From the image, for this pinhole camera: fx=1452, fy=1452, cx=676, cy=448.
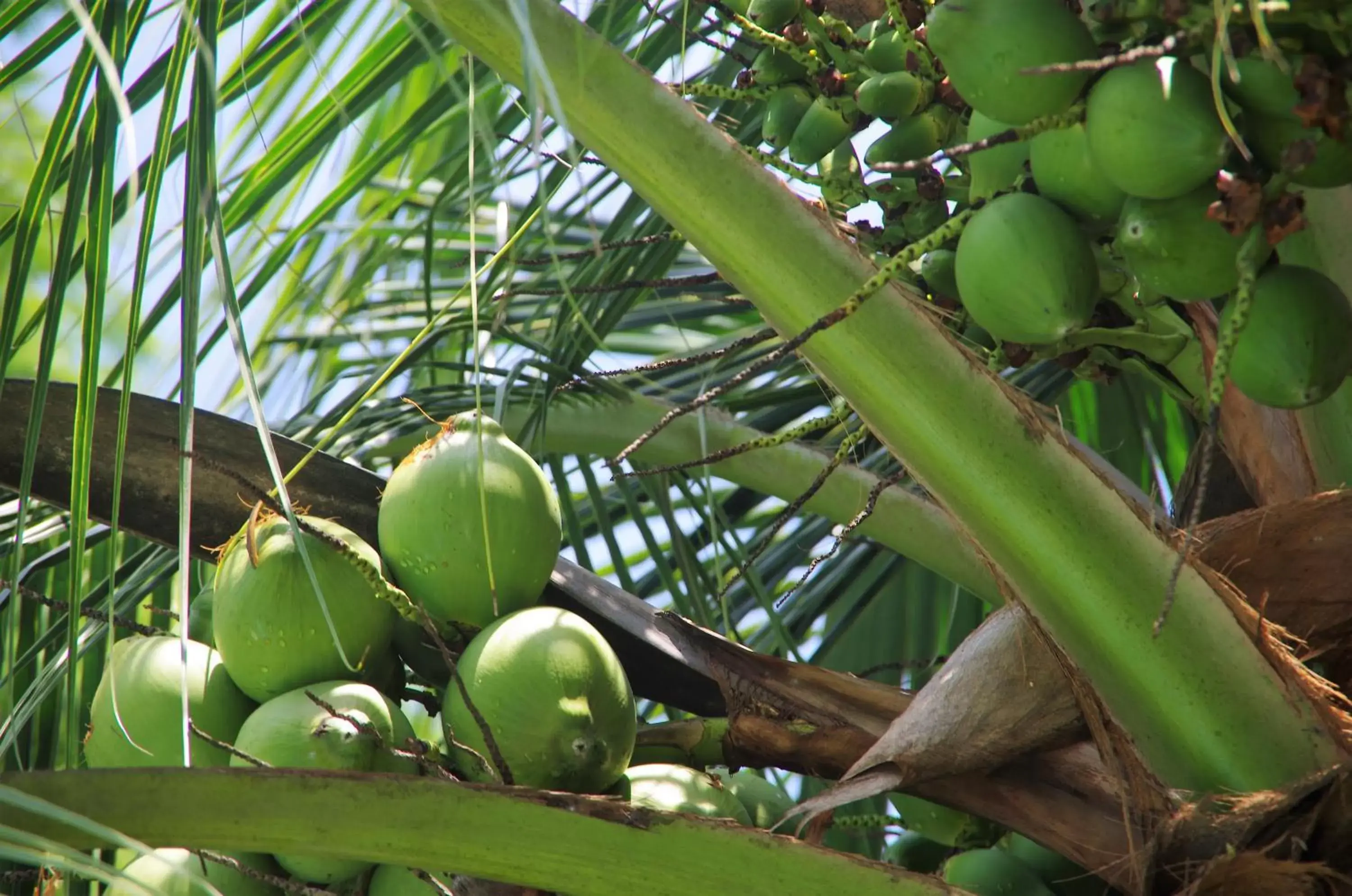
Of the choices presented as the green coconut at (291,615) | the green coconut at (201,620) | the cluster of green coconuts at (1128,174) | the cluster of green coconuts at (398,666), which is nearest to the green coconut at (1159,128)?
the cluster of green coconuts at (1128,174)

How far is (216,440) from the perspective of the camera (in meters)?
1.16

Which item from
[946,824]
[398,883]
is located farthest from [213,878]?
[946,824]

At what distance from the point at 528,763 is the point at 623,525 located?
1.22 meters

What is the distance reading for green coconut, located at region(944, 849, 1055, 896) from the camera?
1.15 meters

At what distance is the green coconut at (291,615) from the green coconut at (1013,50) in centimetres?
53

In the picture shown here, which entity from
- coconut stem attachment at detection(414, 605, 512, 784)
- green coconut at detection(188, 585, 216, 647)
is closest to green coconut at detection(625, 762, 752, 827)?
coconut stem attachment at detection(414, 605, 512, 784)

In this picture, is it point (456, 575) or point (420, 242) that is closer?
point (456, 575)

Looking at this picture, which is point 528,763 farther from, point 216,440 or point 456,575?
point 216,440

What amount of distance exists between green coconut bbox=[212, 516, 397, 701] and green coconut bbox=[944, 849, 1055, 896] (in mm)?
502

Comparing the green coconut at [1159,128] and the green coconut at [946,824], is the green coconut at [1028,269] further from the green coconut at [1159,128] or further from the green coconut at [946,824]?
the green coconut at [946,824]

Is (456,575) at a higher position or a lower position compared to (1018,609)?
higher

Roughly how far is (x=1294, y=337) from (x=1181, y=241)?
0.28 ft

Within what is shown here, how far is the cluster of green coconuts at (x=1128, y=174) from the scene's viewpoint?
2.45 ft

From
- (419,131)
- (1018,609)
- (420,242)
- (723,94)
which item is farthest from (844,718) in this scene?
(420,242)
